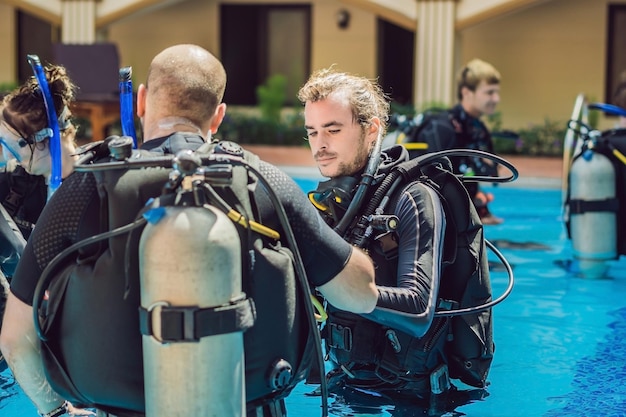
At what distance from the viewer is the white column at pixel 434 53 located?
15836mm

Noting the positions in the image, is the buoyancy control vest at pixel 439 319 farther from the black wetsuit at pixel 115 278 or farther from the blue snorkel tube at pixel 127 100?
the black wetsuit at pixel 115 278

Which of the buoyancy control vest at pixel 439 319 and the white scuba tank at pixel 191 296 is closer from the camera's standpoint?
the white scuba tank at pixel 191 296

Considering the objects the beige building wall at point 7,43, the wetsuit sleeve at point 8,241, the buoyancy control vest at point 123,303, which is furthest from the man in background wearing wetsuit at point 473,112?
the beige building wall at point 7,43

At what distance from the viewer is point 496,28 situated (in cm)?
1752

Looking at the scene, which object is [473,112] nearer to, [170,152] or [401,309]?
[401,309]

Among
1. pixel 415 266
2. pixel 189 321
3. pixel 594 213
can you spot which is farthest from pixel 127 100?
pixel 594 213

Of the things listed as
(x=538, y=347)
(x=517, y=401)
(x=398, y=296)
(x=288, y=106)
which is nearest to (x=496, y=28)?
(x=288, y=106)

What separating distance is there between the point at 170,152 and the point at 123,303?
1.26ft

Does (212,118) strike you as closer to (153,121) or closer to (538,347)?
(153,121)

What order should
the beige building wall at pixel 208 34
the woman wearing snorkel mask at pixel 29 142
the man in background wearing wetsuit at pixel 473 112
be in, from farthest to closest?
the beige building wall at pixel 208 34 → the man in background wearing wetsuit at pixel 473 112 → the woman wearing snorkel mask at pixel 29 142

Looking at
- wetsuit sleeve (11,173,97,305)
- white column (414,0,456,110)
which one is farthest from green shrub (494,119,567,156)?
wetsuit sleeve (11,173,97,305)

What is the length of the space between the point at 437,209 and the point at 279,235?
98 cm

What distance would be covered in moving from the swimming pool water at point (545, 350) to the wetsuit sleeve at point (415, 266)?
0.95 m

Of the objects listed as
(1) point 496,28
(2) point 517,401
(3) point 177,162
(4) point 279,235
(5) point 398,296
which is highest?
(1) point 496,28
